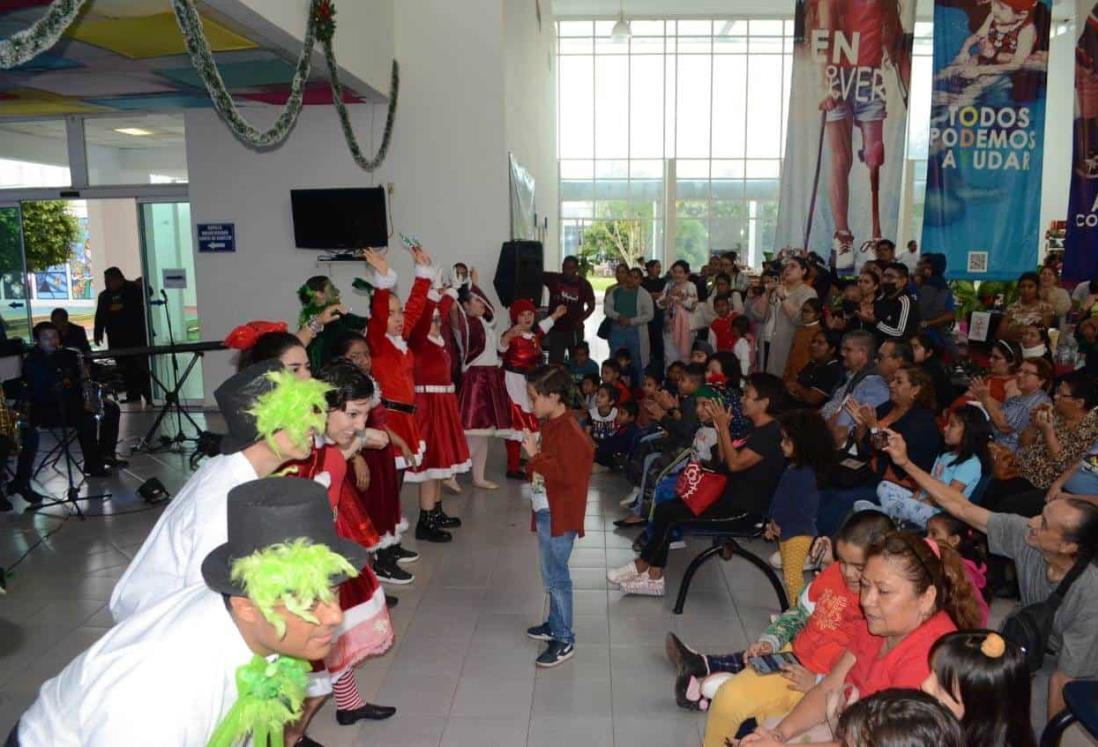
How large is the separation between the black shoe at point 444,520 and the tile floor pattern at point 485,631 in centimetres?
10

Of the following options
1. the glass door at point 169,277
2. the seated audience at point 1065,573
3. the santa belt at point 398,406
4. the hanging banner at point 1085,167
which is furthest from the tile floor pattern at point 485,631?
the hanging banner at point 1085,167

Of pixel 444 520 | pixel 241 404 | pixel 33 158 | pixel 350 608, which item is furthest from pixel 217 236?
pixel 241 404

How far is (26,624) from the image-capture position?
178 inches

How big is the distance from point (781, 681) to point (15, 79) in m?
7.90

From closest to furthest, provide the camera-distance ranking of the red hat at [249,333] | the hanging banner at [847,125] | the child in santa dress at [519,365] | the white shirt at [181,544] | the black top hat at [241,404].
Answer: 1. the white shirt at [181,544]
2. the black top hat at [241,404]
3. the red hat at [249,333]
4. the child in santa dress at [519,365]
5. the hanging banner at [847,125]

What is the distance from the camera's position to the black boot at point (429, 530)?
18.6 feet

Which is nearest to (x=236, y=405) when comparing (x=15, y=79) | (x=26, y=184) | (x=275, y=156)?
(x=15, y=79)

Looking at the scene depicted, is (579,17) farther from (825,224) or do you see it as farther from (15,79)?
(15,79)

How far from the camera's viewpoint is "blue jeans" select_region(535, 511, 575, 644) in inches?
154

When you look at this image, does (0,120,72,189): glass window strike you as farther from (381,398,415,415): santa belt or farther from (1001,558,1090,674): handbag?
(1001,558,1090,674): handbag

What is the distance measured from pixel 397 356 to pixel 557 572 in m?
1.77

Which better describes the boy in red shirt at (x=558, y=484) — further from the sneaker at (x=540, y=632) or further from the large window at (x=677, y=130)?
the large window at (x=677, y=130)

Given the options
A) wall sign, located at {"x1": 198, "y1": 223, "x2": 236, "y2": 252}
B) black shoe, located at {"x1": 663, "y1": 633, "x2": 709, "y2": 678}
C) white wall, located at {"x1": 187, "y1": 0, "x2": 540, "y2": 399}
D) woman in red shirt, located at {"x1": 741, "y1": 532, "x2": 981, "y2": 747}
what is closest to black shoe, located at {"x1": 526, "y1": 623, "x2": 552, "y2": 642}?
black shoe, located at {"x1": 663, "y1": 633, "x2": 709, "y2": 678}

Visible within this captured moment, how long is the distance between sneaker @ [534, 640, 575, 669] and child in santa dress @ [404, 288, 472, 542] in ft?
5.80
